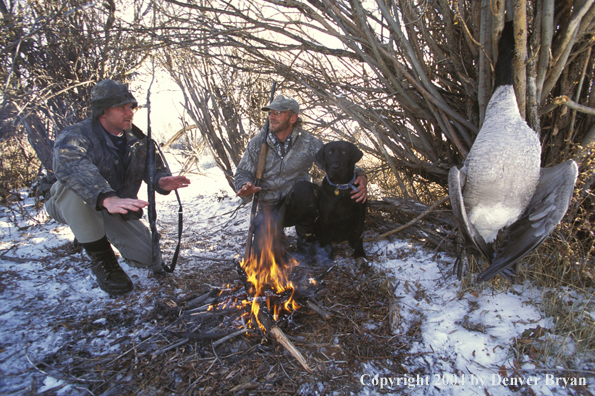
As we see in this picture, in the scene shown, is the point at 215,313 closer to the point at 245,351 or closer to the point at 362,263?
the point at 245,351

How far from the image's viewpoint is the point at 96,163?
2.60 metres

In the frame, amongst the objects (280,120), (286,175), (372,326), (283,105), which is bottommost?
(372,326)

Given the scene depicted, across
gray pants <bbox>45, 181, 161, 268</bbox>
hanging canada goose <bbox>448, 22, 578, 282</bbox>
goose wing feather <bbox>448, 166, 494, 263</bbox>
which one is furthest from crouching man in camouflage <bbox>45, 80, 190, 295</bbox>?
hanging canada goose <bbox>448, 22, 578, 282</bbox>

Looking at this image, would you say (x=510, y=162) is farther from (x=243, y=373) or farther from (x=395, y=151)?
(x=243, y=373)

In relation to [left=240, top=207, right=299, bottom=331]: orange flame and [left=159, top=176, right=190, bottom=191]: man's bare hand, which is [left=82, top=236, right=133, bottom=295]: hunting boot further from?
[left=240, top=207, right=299, bottom=331]: orange flame

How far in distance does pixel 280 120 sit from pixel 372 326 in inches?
81.3

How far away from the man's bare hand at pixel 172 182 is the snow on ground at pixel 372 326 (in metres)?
0.87

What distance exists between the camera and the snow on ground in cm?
161

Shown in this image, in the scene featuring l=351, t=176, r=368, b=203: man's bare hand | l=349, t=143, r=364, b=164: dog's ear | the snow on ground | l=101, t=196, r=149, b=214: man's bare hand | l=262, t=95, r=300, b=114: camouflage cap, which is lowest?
the snow on ground

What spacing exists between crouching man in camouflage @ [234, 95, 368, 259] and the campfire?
17.1 inches

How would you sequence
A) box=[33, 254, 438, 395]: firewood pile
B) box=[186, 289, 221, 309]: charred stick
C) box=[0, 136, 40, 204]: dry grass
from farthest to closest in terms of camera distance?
box=[0, 136, 40, 204]: dry grass, box=[186, 289, 221, 309]: charred stick, box=[33, 254, 438, 395]: firewood pile

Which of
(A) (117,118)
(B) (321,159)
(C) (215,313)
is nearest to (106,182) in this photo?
(A) (117,118)

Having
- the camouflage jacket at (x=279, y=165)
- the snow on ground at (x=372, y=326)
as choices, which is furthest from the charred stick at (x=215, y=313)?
the camouflage jacket at (x=279, y=165)

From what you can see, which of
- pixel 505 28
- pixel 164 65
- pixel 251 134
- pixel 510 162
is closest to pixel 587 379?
pixel 510 162
